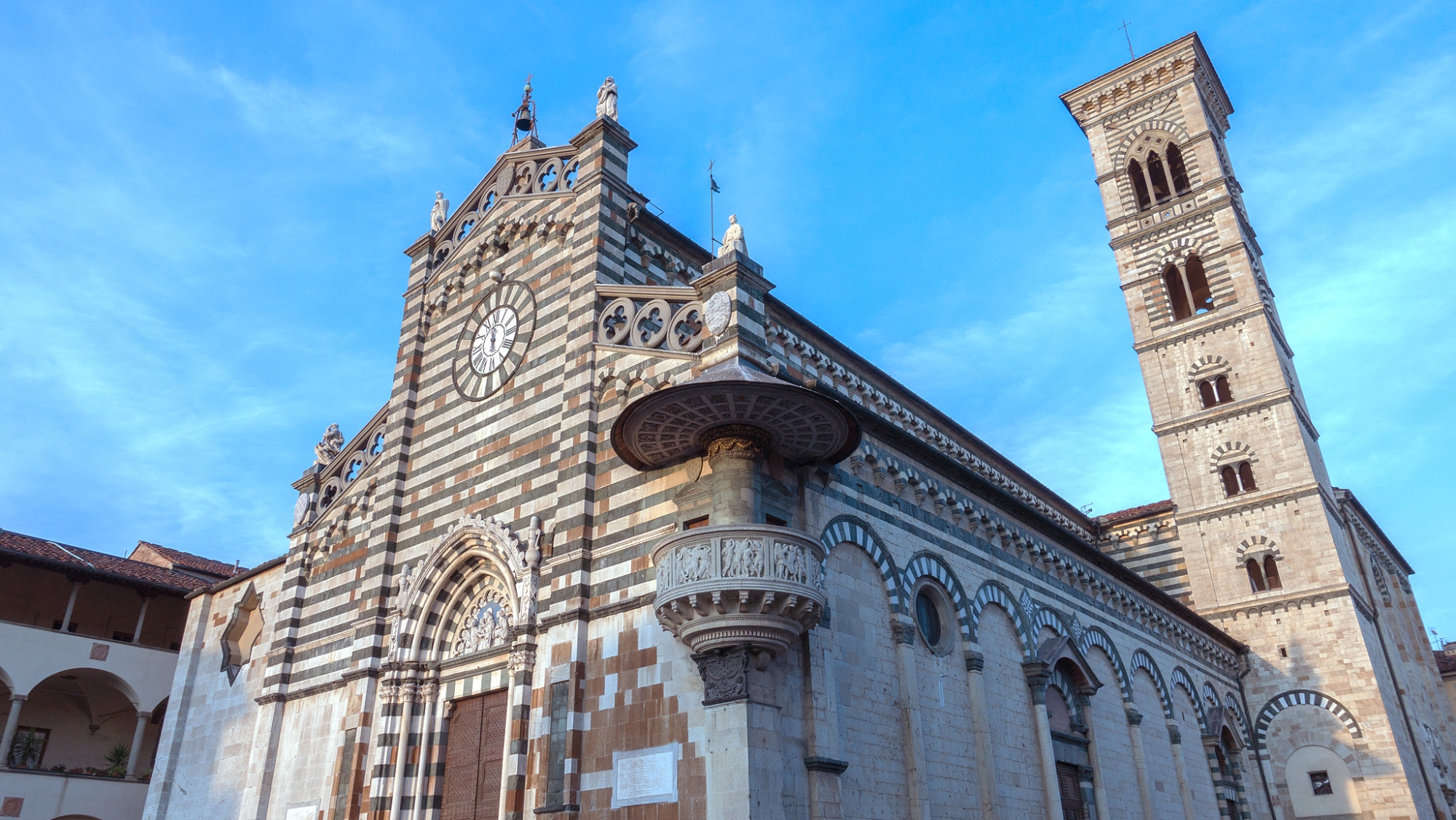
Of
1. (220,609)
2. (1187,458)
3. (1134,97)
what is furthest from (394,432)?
Result: (1134,97)

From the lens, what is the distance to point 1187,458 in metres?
33.3

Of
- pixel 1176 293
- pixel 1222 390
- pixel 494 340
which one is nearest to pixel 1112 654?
pixel 494 340

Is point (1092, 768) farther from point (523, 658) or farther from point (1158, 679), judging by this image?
point (523, 658)

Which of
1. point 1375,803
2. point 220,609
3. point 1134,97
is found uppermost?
point 1134,97

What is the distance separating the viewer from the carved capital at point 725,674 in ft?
38.9

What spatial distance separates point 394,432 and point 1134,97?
32160 mm

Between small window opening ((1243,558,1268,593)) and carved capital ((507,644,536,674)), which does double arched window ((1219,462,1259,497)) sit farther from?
carved capital ((507,644,536,674))

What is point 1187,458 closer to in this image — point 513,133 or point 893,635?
point 893,635

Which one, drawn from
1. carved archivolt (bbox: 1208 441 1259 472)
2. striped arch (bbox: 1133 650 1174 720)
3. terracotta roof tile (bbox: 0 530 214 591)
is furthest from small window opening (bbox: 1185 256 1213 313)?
terracotta roof tile (bbox: 0 530 214 591)

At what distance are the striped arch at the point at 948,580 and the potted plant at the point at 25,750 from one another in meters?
23.0

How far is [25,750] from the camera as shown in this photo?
25.0 metres

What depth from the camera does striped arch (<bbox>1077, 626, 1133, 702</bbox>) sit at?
21.4 meters

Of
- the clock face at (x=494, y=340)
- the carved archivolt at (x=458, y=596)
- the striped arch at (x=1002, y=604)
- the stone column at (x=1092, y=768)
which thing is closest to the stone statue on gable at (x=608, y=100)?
the clock face at (x=494, y=340)

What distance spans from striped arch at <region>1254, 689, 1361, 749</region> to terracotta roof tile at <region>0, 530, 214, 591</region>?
3097cm
